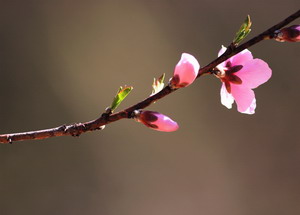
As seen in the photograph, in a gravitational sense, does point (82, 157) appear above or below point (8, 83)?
below

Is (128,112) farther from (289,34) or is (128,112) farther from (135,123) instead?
(135,123)

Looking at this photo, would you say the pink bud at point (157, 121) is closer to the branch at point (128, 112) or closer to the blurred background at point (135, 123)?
the branch at point (128, 112)

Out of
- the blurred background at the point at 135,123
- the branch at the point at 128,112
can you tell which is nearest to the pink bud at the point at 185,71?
the branch at the point at 128,112

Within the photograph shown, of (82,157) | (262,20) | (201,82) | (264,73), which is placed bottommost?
(264,73)

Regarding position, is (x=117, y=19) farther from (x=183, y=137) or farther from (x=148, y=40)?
(x=183, y=137)

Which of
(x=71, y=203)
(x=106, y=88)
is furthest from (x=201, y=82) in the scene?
(x=71, y=203)

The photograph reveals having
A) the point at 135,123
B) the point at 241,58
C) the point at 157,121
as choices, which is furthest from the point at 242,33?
the point at 135,123

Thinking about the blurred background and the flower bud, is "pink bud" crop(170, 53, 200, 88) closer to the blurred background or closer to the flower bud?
the flower bud
